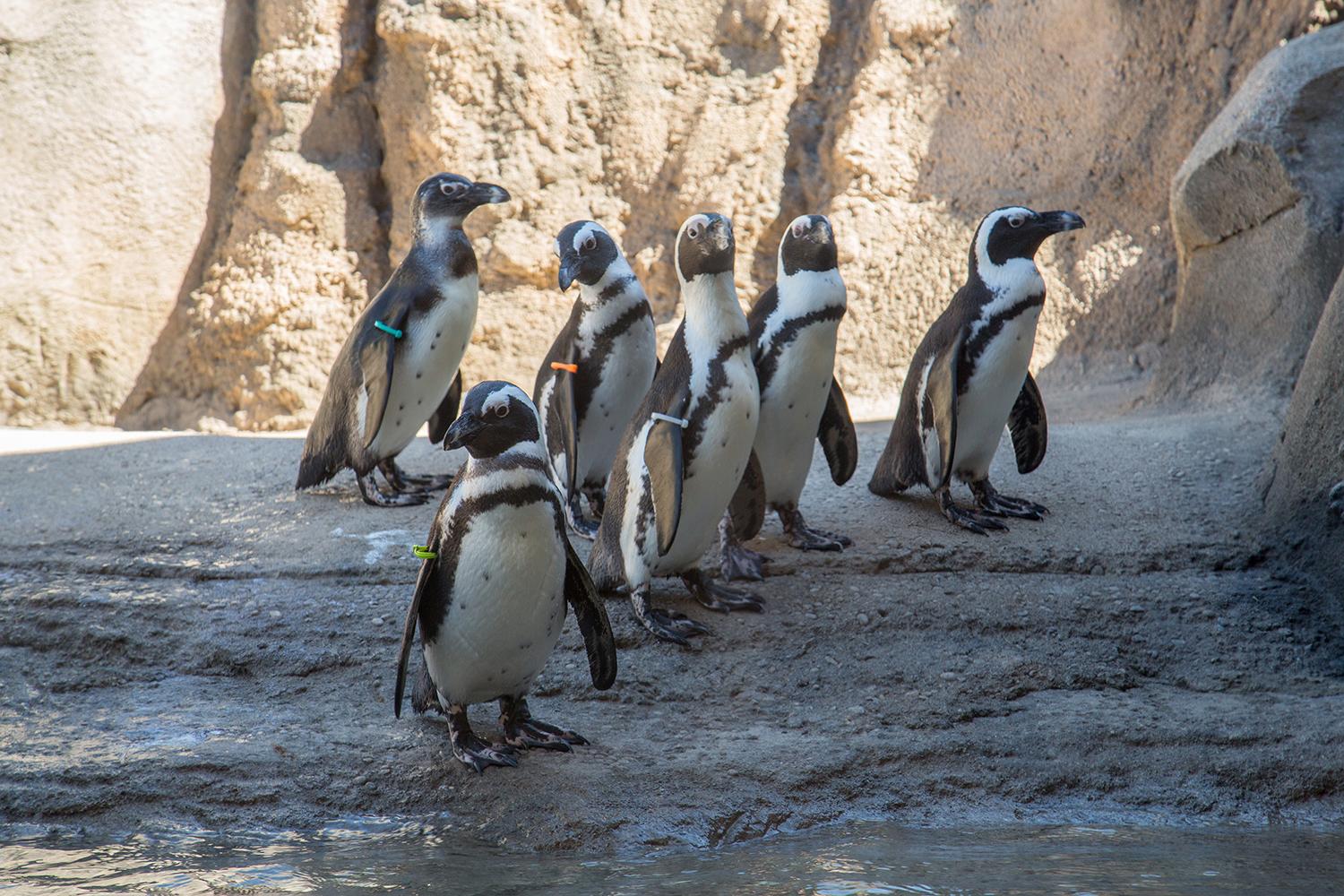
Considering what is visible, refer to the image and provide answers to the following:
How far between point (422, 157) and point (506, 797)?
20.1ft

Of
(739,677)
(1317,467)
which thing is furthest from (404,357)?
(1317,467)

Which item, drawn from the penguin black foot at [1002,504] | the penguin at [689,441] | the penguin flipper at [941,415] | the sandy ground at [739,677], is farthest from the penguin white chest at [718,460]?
the penguin black foot at [1002,504]

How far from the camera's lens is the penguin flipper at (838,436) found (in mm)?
4445

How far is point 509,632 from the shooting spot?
9.37 feet

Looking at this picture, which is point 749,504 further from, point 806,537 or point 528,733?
point 528,733

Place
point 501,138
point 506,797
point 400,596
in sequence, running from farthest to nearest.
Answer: point 501,138 < point 400,596 < point 506,797

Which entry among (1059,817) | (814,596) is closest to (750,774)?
(1059,817)

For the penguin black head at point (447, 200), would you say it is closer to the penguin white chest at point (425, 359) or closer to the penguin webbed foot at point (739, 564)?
the penguin white chest at point (425, 359)

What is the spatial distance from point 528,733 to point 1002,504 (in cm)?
215

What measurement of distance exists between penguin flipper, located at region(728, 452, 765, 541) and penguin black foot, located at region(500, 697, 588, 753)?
44.2 inches

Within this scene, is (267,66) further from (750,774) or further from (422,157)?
(750,774)

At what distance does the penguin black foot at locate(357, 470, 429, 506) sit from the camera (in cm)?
463

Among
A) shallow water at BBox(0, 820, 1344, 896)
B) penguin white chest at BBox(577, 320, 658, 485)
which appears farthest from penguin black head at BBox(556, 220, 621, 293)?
shallow water at BBox(0, 820, 1344, 896)

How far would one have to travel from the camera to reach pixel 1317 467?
4.08 meters
